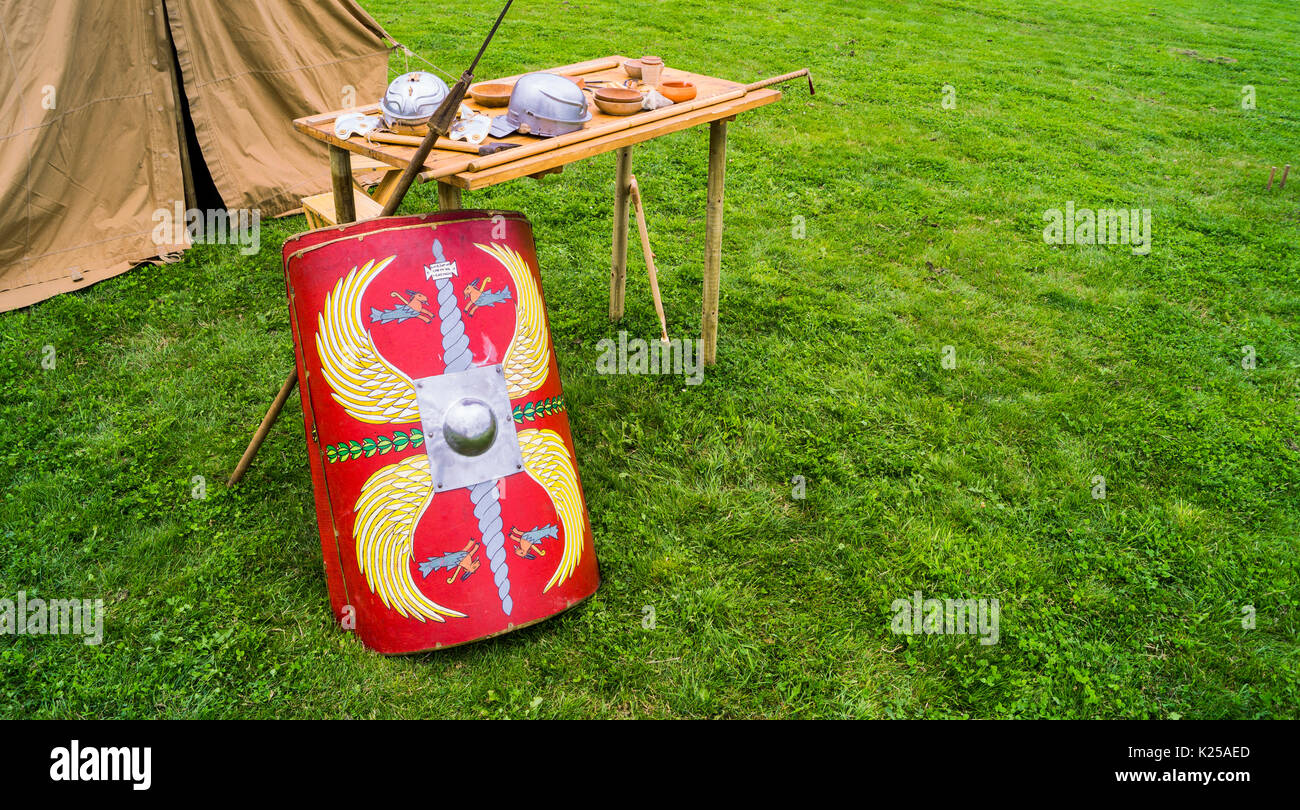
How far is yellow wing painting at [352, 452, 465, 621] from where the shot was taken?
8.46ft

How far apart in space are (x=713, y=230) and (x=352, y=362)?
2.03 metres

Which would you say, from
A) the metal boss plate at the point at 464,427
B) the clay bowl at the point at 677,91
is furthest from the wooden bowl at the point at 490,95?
the metal boss plate at the point at 464,427

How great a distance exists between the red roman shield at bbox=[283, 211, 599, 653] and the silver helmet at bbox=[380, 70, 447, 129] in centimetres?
62

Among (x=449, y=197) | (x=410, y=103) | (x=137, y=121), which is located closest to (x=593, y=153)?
(x=449, y=197)

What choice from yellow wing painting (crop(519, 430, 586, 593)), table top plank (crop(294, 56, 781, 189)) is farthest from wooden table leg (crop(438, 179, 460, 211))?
yellow wing painting (crop(519, 430, 586, 593))

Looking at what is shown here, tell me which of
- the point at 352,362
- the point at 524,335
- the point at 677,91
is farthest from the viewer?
the point at 677,91

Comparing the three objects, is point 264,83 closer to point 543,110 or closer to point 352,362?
point 543,110

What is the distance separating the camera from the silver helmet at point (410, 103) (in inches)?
122

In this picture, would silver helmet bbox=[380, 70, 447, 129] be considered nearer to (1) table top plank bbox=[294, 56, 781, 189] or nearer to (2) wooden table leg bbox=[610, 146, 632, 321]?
(1) table top plank bbox=[294, 56, 781, 189]

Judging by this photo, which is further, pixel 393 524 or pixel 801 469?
pixel 801 469

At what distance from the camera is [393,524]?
2.58 meters

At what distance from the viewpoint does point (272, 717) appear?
2.59m

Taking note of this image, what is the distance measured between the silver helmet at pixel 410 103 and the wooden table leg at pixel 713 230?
128 cm

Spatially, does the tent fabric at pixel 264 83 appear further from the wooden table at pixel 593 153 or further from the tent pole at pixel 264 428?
the tent pole at pixel 264 428
